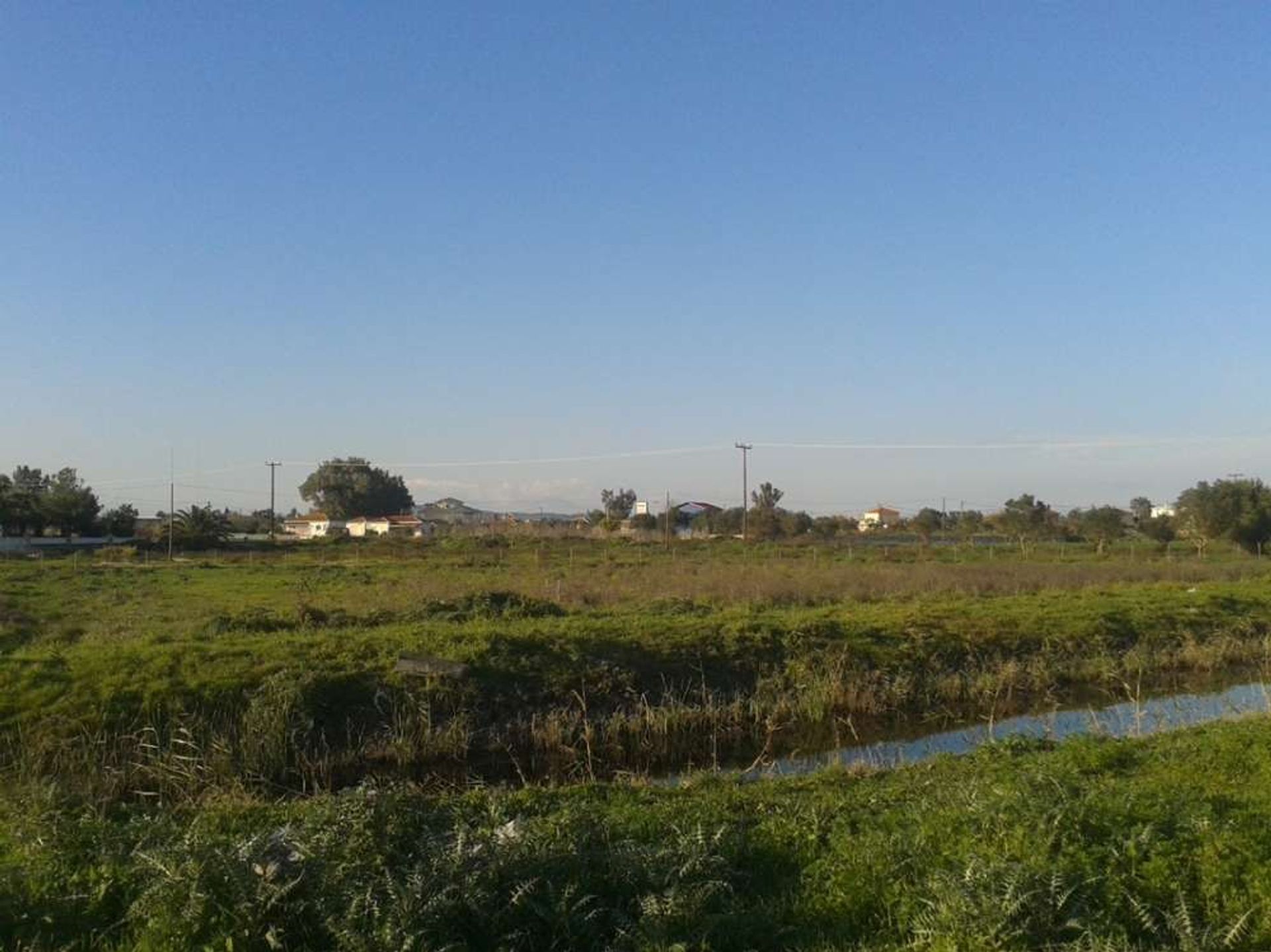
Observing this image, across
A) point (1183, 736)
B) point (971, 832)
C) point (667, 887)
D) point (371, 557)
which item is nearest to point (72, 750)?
point (667, 887)

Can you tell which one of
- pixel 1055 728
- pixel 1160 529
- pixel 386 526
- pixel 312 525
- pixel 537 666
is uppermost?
pixel 312 525

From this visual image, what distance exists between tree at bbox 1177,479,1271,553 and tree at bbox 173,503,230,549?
5281 cm

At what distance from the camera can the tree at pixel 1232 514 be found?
2308 inches

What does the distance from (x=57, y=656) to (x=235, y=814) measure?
8.99 meters

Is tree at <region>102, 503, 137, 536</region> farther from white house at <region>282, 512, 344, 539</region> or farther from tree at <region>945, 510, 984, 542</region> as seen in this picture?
tree at <region>945, 510, 984, 542</region>

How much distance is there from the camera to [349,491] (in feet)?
368

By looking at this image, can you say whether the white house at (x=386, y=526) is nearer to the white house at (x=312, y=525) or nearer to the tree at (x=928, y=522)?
the white house at (x=312, y=525)

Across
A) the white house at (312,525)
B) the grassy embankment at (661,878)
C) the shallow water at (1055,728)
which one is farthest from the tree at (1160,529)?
the grassy embankment at (661,878)

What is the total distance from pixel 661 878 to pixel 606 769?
7.79 metres

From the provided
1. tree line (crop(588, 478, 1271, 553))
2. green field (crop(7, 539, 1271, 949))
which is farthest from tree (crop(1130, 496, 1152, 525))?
green field (crop(7, 539, 1271, 949))

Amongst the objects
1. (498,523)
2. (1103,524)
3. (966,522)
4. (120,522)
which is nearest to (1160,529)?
(1103,524)

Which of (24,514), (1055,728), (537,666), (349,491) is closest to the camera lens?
(1055,728)

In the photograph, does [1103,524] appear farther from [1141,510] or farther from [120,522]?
[120,522]

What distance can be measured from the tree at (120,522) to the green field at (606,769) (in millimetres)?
42130
